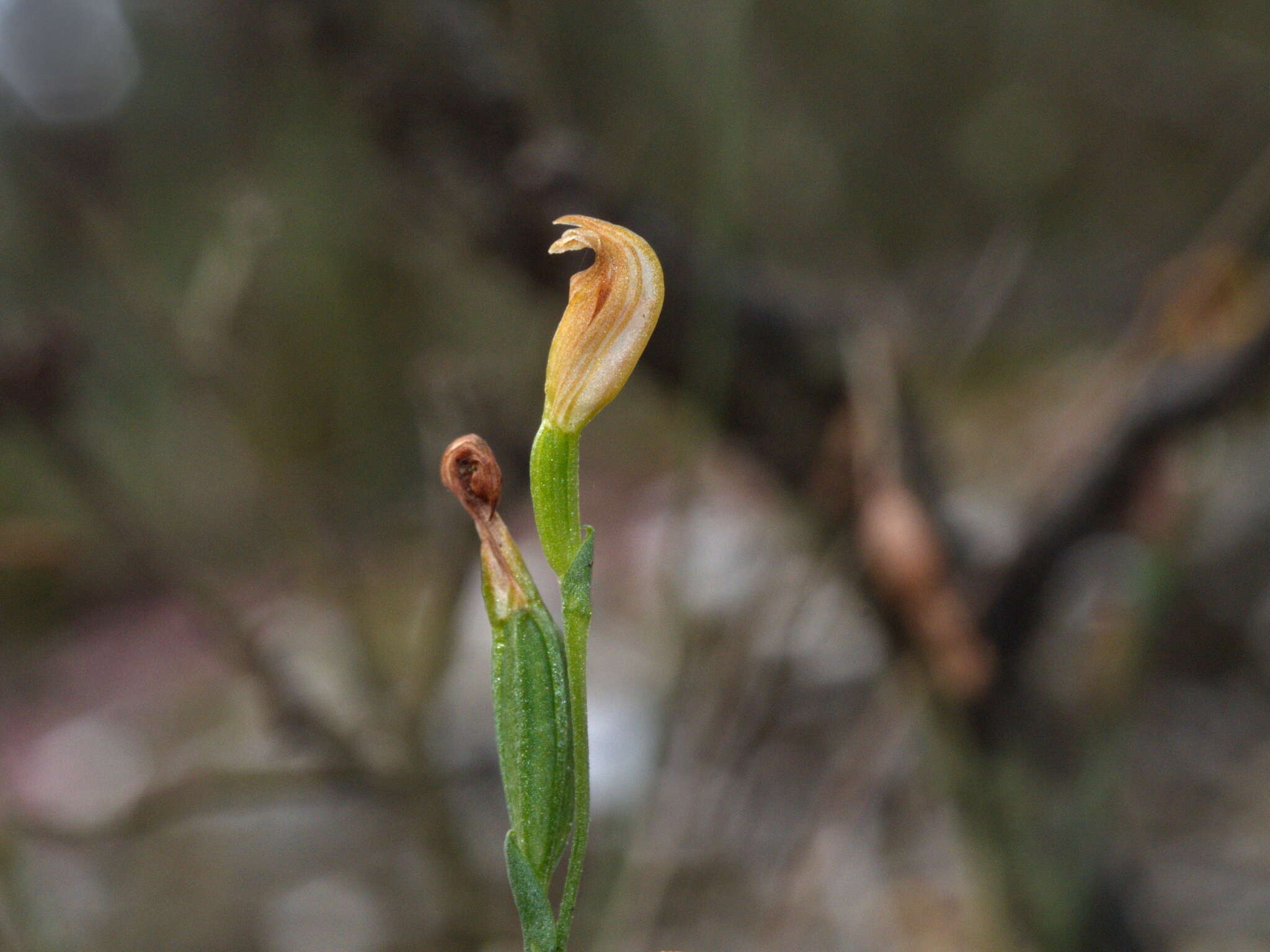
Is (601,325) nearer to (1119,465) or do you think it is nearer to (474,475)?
(474,475)

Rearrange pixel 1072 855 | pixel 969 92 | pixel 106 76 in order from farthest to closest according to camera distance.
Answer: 1. pixel 969 92
2. pixel 106 76
3. pixel 1072 855

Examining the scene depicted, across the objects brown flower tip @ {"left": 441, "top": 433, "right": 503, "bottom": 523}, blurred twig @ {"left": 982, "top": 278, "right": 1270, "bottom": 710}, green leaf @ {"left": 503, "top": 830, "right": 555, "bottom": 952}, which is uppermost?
blurred twig @ {"left": 982, "top": 278, "right": 1270, "bottom": 710}

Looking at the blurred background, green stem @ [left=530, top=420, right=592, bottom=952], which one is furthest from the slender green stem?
the blurred background

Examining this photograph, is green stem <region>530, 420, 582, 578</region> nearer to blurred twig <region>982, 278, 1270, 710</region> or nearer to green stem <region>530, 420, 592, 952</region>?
green stem <region>530, 420, 592, 952</region>

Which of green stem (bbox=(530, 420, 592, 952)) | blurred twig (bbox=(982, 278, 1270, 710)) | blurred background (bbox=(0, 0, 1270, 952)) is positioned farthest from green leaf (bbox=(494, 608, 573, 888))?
blurred twig (bbox=(982, 278, 1270, 710))

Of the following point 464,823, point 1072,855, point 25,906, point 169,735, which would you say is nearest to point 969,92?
point 1072,855

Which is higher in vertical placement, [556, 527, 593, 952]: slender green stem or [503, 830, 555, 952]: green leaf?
[556, 527, 593, 952]: slender green stem

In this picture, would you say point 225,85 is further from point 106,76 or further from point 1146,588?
point 1146,588

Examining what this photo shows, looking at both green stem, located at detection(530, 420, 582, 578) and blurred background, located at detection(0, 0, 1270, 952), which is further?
blurred background, located at detection(0, 0, 1270, 952)
